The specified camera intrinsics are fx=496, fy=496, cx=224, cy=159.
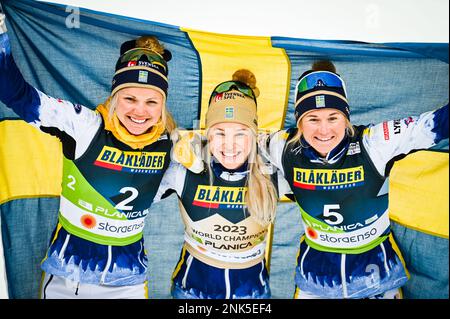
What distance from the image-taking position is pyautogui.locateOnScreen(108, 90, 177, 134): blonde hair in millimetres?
2201

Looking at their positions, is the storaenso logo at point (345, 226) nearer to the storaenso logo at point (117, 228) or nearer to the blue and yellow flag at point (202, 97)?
the blue and yellow flag at point (202, 97)

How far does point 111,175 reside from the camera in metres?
2.21

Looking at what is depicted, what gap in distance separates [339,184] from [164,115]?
33.9 inches

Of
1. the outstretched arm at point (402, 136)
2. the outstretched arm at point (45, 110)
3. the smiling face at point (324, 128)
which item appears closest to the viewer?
the outstretched arm at point (45, 110)

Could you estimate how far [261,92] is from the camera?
7.78 ft

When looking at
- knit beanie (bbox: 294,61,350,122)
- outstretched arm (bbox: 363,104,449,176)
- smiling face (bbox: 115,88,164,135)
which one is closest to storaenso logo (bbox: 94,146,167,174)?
smiling face (bbox: 115,88,164,135)

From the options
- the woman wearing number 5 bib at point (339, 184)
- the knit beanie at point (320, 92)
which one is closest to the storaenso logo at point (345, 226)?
the woman wearing number 5 bib at point (339, 184)

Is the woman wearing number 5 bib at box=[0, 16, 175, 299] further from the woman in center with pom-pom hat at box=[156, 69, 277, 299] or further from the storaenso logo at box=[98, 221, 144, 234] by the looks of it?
the woman in center with pom-pom hat at box=[156, 69, 277, 299]

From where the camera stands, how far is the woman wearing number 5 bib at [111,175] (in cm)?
219

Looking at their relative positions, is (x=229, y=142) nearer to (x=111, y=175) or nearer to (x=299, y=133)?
(x=299, y=133)

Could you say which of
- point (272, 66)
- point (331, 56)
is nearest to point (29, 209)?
point (272, 66)
